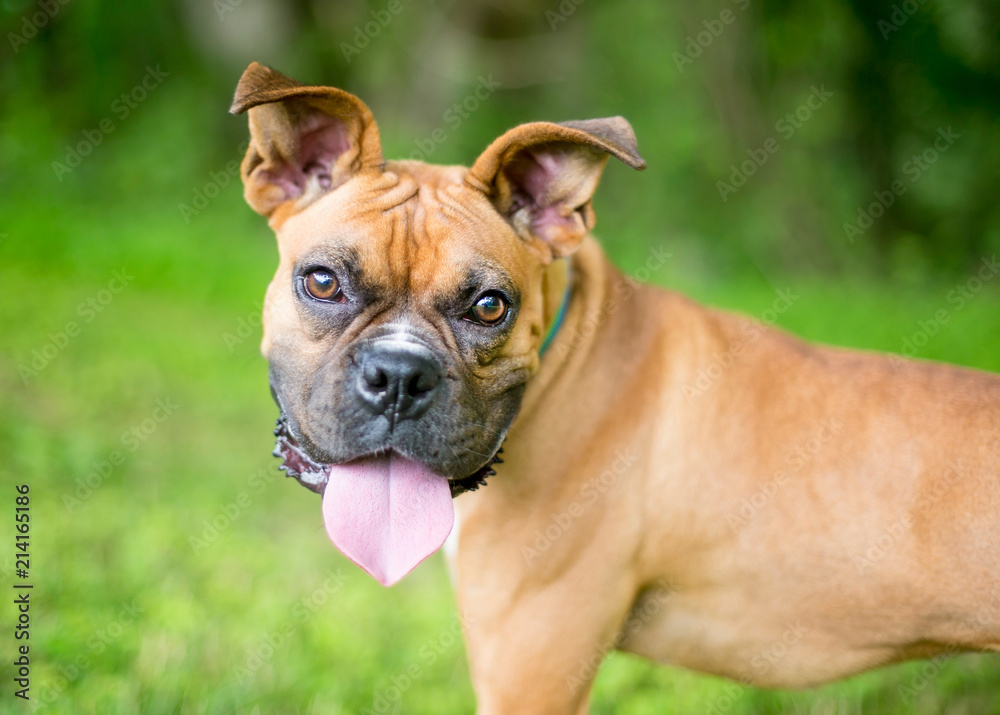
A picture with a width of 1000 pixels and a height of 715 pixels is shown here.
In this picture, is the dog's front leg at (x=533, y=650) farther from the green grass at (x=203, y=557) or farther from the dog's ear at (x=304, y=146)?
the dog's ear at (x=304, y=146)

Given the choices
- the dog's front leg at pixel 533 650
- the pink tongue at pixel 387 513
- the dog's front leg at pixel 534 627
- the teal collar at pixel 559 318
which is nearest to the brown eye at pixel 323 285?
the pink tongue at pixel 387 513

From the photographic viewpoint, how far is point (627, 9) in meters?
13.0

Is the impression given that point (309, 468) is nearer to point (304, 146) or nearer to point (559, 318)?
point (559, 318)

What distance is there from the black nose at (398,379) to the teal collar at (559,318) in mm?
661

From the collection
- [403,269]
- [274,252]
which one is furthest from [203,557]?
[274,252]

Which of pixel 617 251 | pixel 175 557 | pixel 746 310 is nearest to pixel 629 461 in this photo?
pixel 175 557

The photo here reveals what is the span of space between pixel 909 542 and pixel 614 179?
11.4 m

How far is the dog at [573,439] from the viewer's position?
297 cm

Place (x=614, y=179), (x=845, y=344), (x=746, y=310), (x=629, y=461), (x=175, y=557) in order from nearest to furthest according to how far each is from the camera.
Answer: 1. (x=629, y=461)
2. (x=175, y=557)
3. (x=845, y=344)
4. (x=746, y=310)
5. (x=614, y=179)

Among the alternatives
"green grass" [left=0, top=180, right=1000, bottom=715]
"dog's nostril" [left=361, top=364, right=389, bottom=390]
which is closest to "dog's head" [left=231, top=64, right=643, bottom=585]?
"dog's nostril" [left=361, top=364, right=389, bottom=390]

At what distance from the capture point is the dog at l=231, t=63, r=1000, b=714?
9.73 ft

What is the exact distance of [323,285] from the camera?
3100 mm

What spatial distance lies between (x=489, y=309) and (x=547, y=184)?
2.24ft

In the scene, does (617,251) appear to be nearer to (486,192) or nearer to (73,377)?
(73,377)
